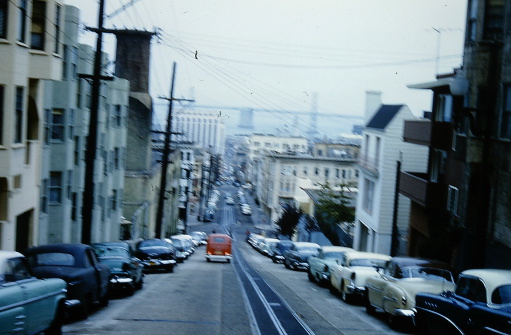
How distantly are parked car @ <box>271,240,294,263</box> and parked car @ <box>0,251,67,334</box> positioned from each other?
36711 millimetres

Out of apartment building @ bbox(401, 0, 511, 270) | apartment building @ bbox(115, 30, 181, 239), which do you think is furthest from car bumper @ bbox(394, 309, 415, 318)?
apartment building @ bbox(115, 30, 181, 239)

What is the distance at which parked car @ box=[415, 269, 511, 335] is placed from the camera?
10.9m

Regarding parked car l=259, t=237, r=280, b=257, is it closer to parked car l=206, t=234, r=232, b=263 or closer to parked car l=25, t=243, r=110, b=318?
parked car l=206, t=234, r=232, b=263

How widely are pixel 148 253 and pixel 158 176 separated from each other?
3805cm

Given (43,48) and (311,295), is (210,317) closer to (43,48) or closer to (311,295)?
(311,295)

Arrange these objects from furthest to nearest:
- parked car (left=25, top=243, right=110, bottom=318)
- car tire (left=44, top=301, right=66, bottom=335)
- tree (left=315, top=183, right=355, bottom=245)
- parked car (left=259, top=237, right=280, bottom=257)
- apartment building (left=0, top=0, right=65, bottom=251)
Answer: tree (left=315, top=183, right=355, bottom=245) < parked car (left=259, top=237, right=280, bottom=257) < apartment building (left=0, top=0, right=65, bottom=251) < parked car (left=25, top=243, right=110, bottom=318) < car tire (left=44, top=301, right=66, bottom=335)

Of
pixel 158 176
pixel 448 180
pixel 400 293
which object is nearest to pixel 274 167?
pixel 158 176

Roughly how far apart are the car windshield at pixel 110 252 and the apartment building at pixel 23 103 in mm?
3356

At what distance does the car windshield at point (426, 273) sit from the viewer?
58.0 feet

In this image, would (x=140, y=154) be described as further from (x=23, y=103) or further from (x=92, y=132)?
(x=23, y=103)

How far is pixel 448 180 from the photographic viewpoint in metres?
33.6

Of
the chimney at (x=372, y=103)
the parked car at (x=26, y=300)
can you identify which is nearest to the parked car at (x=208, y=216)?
the chimney at (x=372, y=103)

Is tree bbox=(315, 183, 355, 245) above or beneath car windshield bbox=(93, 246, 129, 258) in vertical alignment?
beneath

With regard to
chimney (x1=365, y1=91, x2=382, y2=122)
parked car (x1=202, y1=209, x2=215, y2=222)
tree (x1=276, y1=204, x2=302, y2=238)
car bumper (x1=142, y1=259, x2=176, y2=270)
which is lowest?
parked car (x1=202, y1=209, x2=215, y2=222)
